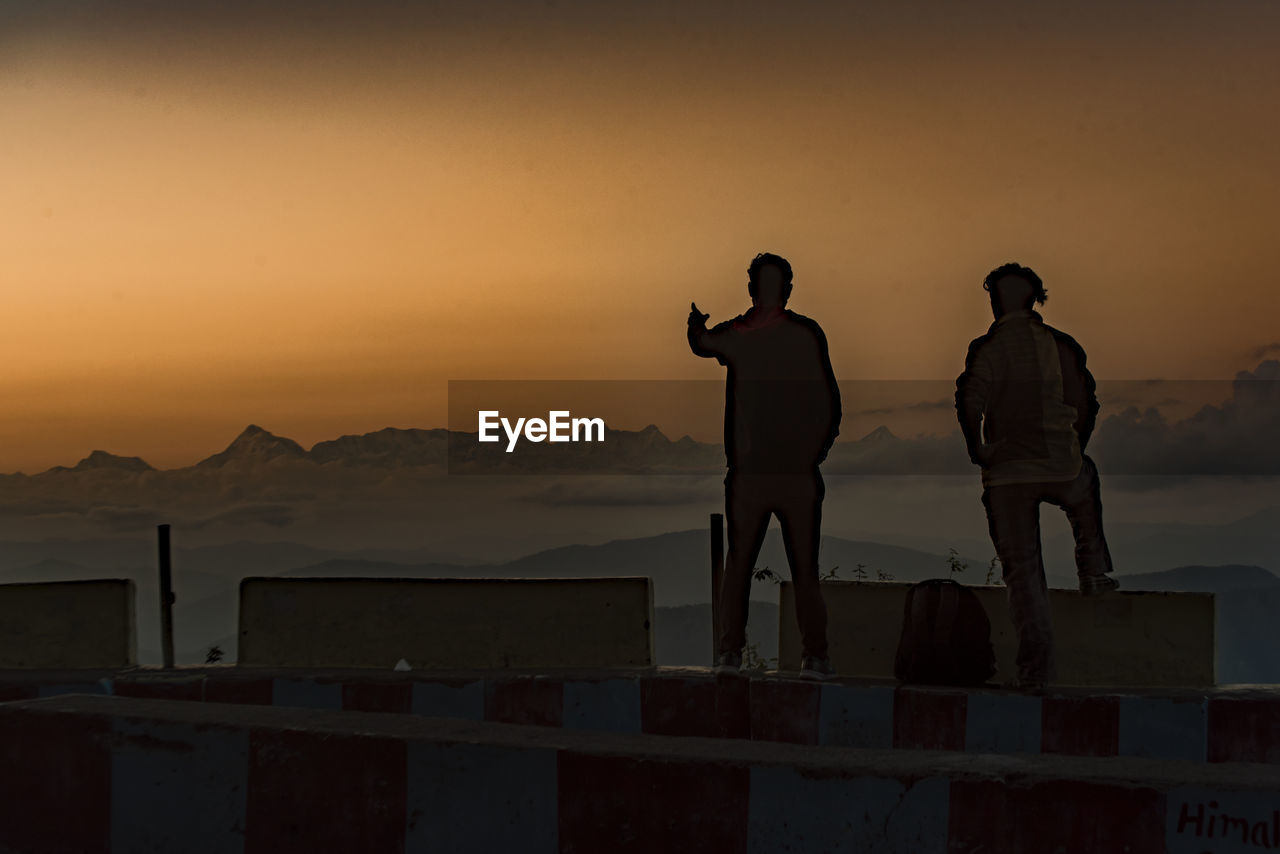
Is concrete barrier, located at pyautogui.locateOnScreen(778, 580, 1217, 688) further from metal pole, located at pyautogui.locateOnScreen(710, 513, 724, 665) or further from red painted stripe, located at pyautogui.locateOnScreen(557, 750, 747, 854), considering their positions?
red painted stripe, located at pyautogui.locateOnScreen(557, 750, 747, 854)

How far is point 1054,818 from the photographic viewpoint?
404 centimetres

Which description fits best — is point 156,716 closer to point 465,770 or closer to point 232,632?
point 465,770

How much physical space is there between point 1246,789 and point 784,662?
15.3 feet

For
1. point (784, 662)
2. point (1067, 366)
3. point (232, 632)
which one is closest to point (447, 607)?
point (232, 632)

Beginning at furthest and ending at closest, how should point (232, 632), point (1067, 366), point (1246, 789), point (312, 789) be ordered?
point (232, 632)
point (1067, 366)
point (312, 789)
point (1246, 789)

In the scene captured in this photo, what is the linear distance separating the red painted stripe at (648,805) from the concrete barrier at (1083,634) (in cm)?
424

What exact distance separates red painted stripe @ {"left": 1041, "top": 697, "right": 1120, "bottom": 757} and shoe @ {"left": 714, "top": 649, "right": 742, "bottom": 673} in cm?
159

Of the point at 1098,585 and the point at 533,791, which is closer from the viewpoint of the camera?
the point at 533,791

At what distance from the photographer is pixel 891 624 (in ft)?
27.4

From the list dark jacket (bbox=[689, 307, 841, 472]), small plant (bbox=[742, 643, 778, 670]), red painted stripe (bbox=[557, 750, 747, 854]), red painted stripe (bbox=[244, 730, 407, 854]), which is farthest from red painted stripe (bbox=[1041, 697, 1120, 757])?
red painted stripe (bbox=[244, 730, 407, 854])

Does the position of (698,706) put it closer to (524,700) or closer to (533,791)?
(524,700)

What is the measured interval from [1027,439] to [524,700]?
2.98 meters

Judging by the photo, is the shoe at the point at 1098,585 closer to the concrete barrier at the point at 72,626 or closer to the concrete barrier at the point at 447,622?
the concrete barrier at the point at 447,622

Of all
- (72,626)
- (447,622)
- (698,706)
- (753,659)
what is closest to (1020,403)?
(698,706)
